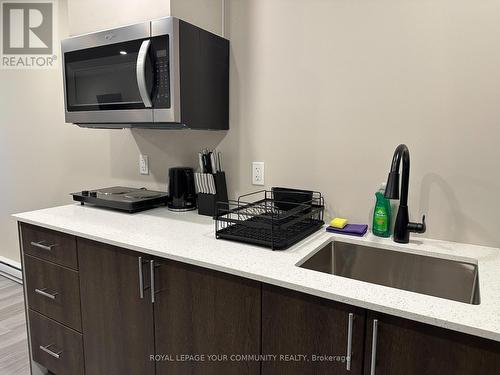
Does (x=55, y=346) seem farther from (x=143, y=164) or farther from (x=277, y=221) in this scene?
(x=277, y=221)

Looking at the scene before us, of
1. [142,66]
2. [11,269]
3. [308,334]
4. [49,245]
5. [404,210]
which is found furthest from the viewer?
[11,269]

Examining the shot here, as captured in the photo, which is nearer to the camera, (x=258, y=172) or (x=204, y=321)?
(x=204, y=321)

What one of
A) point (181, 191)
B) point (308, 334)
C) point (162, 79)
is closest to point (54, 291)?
point (181, 191)

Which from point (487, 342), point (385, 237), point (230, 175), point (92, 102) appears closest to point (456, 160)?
point (385, 237)

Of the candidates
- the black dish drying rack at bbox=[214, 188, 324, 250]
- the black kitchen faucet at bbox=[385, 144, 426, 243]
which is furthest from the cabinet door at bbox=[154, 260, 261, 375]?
the black kitchen faucet at bbox=[385, 144, 426, 243]

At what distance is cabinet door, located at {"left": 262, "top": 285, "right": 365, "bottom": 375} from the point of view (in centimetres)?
93

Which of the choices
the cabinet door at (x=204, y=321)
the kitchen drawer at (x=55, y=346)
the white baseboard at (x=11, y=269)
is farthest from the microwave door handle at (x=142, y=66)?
the white baseboard at (x=11, y=269)

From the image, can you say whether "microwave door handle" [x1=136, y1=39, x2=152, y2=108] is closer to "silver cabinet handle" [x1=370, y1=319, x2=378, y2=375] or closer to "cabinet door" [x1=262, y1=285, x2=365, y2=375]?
"cabinet door" [x1=262, y1=285, x2=365, y2=375]

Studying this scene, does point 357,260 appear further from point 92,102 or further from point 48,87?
point 48,87

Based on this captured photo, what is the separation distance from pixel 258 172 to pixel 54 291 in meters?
1.08

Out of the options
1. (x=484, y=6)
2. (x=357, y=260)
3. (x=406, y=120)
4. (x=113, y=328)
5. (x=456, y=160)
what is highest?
(x=484, y=6)

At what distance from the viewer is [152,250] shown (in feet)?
Result: 4.06

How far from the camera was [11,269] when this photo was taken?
3039mm

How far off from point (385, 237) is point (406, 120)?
1.50 ft
